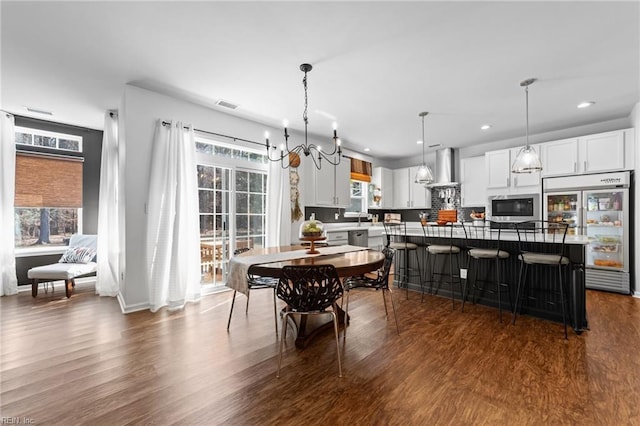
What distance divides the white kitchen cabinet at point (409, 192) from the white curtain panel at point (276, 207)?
351 centimetres

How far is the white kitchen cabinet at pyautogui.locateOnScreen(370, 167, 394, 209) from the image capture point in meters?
7.11

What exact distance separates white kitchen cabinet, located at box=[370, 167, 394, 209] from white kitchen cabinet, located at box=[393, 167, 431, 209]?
13 centimetres

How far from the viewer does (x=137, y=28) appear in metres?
2.29

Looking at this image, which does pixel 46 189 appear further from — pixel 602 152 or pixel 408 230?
pixel 602 152

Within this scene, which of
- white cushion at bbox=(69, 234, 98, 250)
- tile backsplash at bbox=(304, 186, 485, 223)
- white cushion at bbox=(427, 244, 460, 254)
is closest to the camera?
white cushion at bbox=(427, 244, 460, 254)

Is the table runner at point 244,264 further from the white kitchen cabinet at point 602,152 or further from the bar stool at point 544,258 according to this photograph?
the white kitchen cabinet at point 602,152

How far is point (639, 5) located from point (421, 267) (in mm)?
3267

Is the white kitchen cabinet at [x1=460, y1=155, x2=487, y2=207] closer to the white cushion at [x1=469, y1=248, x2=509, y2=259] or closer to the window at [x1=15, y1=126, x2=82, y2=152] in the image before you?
the white cushion at [x1=469, y1=248, x2=509, y2=259]

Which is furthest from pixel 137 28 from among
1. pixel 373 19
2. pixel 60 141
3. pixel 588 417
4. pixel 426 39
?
pixel 588 417

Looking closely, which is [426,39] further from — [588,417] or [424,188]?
[424,188]

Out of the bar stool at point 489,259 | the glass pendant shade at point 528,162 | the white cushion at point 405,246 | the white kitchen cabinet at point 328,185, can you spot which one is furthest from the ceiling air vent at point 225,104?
the glass pendant shade at point 528,162

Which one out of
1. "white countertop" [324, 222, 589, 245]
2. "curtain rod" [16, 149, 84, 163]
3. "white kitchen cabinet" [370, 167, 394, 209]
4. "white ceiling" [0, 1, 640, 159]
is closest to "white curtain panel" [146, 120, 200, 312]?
"white ceiling" [0, 1, 640, 159]

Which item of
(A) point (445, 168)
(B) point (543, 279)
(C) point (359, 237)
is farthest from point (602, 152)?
(C) point (359, 237)

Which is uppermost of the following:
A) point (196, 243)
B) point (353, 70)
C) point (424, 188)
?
point (353, 70)
